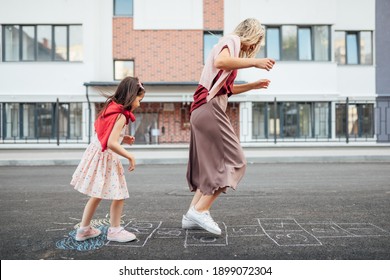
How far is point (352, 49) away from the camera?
885 inches

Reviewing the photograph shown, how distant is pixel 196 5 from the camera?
21.6 metres

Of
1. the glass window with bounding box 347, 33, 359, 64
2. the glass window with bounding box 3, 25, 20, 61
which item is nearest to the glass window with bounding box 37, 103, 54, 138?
the glass window with bounding box 3, 25, 20, 61

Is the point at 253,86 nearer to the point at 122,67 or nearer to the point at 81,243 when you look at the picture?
the point at 81,243

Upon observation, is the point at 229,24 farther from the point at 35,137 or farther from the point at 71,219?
the point at 71,219

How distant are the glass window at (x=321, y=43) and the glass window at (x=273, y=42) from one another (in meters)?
1.78

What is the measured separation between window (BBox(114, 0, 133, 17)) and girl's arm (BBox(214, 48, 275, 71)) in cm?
1939

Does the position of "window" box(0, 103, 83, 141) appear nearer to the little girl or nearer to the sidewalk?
the sidewalk

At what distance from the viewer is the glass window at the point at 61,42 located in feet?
68.1

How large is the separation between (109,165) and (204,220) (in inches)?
33.8

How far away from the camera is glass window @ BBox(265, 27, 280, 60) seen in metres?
21.2

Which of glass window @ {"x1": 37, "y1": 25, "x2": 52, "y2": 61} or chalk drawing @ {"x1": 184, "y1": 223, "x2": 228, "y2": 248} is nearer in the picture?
chalk drawing @ {"x1": 184, "y1": 223, "x2": 228, "y2": 248}

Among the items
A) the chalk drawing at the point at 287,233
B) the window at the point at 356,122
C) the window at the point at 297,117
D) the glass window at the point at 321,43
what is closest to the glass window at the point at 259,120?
the window at the point at 297,117

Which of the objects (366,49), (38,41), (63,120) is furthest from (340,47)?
(38,41)
